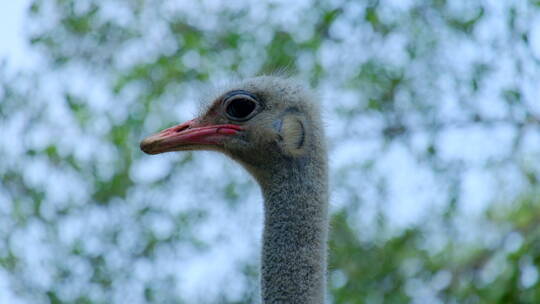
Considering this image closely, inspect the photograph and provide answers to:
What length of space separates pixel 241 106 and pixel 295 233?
56cm

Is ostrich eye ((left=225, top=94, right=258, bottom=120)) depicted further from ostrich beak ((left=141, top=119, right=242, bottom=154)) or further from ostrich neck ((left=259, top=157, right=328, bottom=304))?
ostrich neck ((left=259, top=157, right=328, bottom=304))

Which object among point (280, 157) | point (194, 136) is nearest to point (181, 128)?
point (194, 136)

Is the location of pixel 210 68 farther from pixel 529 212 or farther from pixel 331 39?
pixel 529 212

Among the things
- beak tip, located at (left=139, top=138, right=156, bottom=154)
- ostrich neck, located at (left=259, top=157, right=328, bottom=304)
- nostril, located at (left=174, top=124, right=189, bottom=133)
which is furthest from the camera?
nostril, located at (left=174, top=124, right=189, bottom=133)

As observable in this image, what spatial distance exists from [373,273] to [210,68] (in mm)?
1650

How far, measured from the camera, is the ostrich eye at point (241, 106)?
10.6 feet

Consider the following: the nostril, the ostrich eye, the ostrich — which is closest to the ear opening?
the ostrich

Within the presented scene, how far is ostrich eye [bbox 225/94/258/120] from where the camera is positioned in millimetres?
3230

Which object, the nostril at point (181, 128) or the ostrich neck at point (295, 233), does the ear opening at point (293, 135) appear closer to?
the ostrich neck at point (295, 233)

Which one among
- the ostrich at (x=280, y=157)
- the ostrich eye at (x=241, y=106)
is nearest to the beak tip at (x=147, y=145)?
the ostrich at (x=280, y=157)

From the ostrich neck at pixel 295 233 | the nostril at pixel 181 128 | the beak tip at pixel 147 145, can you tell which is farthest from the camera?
the nostril at pixel 181 128

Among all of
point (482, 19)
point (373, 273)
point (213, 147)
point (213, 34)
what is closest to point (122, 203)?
point (213, 34)

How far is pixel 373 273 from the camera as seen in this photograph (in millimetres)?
6211

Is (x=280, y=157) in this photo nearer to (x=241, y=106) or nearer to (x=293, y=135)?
(x=293, y=135)
